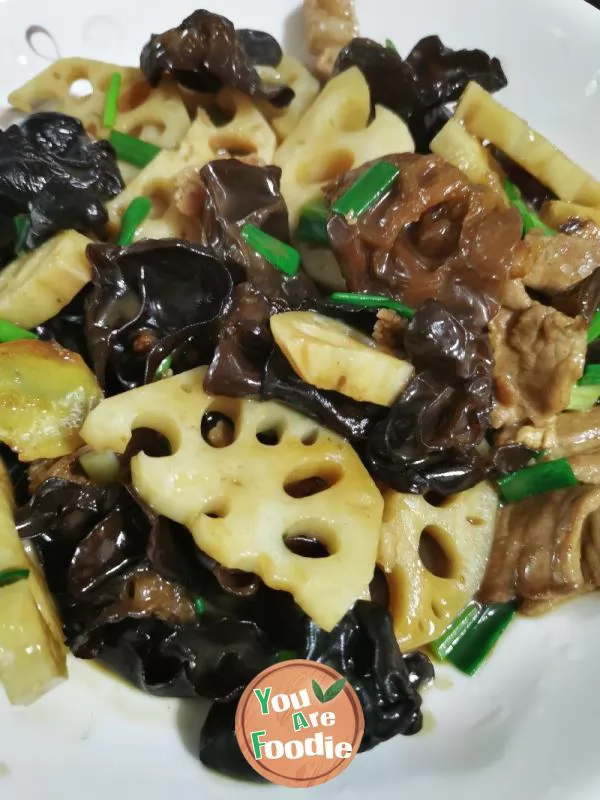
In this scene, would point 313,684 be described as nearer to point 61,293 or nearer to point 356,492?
point 356,492

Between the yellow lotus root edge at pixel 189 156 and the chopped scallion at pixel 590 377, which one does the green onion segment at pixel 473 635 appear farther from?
the yellow lotus root edge at pixel 189 156

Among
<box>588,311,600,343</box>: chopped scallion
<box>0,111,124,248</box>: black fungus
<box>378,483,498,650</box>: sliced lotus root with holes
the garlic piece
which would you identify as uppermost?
<box>588,311,600,343</box>: chopped scallion

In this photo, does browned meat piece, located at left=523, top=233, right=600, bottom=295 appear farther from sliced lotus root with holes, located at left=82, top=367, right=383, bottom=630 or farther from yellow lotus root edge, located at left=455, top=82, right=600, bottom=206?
sliced lotus root with holes, located at left=82, top=367, right=383, bottom=630

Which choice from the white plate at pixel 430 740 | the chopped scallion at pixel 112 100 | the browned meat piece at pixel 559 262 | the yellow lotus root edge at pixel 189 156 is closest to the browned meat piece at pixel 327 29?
the yellow lotus root edge at pixel 189 156

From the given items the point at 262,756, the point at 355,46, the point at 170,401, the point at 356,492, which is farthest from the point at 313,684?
the point at 355,46

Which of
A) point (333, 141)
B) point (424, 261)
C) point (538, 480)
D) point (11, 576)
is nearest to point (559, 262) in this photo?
point (424, 261)

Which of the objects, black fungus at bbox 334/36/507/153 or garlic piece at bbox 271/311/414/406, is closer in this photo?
garlic piece at bbox 271/311/414/406

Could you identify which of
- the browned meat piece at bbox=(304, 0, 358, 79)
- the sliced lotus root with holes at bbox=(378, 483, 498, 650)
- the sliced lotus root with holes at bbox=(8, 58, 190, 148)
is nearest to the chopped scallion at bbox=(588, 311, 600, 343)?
the sliced lotus root with holes at bbox=(378, 483, 498, 650)
